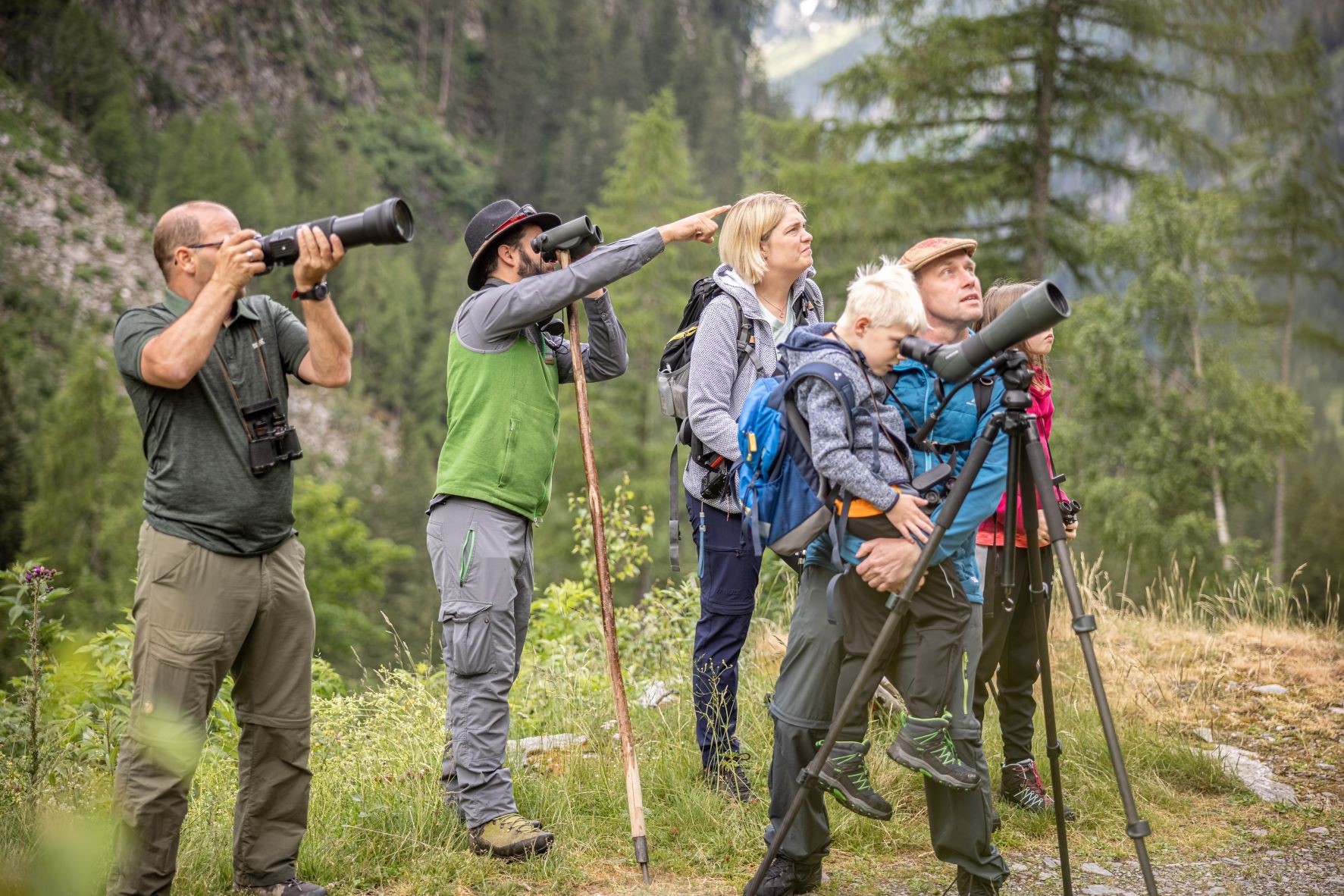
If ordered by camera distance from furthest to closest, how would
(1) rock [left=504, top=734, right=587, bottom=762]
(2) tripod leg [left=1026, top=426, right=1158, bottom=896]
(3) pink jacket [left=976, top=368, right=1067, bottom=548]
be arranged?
1. (1) rock [left=504, top=734, right=587, bottom=762]
2. (3) pink jacket [left=976, top=368, right=1067, bottom=548]
3. (2) tripod leg [left=1026, top=426, right=1158, bottom=896]

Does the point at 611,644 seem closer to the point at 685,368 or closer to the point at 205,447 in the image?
the point at 685,368

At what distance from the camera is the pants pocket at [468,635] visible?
3.43 m

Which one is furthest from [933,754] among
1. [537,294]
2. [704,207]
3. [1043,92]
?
[704,207]

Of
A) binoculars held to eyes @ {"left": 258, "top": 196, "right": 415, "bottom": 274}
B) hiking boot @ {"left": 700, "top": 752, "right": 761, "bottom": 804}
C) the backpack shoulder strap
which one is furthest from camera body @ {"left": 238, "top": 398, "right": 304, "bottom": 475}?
the backpack shoulder strap

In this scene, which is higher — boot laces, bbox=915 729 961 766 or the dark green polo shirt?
the dark green polo shirt

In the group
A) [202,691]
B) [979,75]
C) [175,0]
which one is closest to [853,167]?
[979,75]

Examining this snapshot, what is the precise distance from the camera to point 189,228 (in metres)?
3.04

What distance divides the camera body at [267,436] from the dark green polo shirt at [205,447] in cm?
2

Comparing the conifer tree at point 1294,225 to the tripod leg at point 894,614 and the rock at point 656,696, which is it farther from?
the tripod leg at point 894,614

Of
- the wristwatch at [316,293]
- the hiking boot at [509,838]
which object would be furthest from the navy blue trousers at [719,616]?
the wristwatch at [316,293]

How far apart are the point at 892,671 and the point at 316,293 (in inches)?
83.4

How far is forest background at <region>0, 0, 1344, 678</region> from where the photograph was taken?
55.0 ft

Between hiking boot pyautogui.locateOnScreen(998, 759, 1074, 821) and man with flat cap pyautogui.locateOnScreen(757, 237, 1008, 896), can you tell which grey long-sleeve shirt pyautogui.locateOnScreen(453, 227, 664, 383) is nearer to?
man with flat cap pyautogui.locateOnScreen(757, 237, 1008, 896)

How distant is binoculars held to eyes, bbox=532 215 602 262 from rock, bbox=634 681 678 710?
220 centimetres
